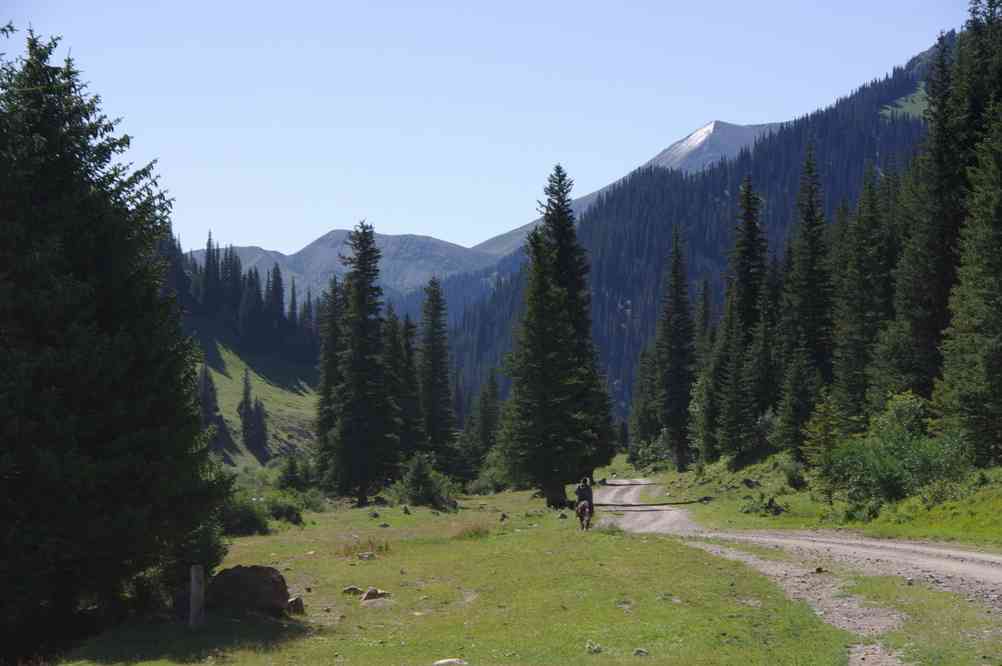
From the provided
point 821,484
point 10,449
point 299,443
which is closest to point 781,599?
point 10,449

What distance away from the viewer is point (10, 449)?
51.5ft

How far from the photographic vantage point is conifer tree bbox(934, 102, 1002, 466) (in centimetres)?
3094

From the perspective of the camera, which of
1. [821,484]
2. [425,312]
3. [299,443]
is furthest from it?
[299,443]

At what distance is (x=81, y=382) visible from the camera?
647 inches

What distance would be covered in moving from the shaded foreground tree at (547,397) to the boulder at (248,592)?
81.9 feet

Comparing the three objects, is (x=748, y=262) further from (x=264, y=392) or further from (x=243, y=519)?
(x=264, y=392)

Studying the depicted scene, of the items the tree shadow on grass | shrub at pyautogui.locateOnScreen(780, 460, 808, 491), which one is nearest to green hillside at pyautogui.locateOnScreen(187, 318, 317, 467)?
shrub at pyautogui.locateOnScreen(780, 460, 808, 491)

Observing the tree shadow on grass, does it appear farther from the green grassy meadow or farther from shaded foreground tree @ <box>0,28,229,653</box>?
shaded foreground tree @ <box>0,28,229,653</box>

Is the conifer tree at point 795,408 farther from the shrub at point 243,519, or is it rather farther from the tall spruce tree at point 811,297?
the shrub at point 243,519

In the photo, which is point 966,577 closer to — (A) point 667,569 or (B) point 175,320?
(A) point 667,569

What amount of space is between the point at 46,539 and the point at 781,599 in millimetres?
15281

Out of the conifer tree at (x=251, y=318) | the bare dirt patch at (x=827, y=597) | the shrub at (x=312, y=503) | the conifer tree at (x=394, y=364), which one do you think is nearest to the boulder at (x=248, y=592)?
the bare dirt patch at (x=827, y=597)

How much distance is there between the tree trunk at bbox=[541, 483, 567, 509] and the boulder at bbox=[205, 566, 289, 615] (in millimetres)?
25884

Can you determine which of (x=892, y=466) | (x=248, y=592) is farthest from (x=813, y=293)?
(x=248, y=592)
